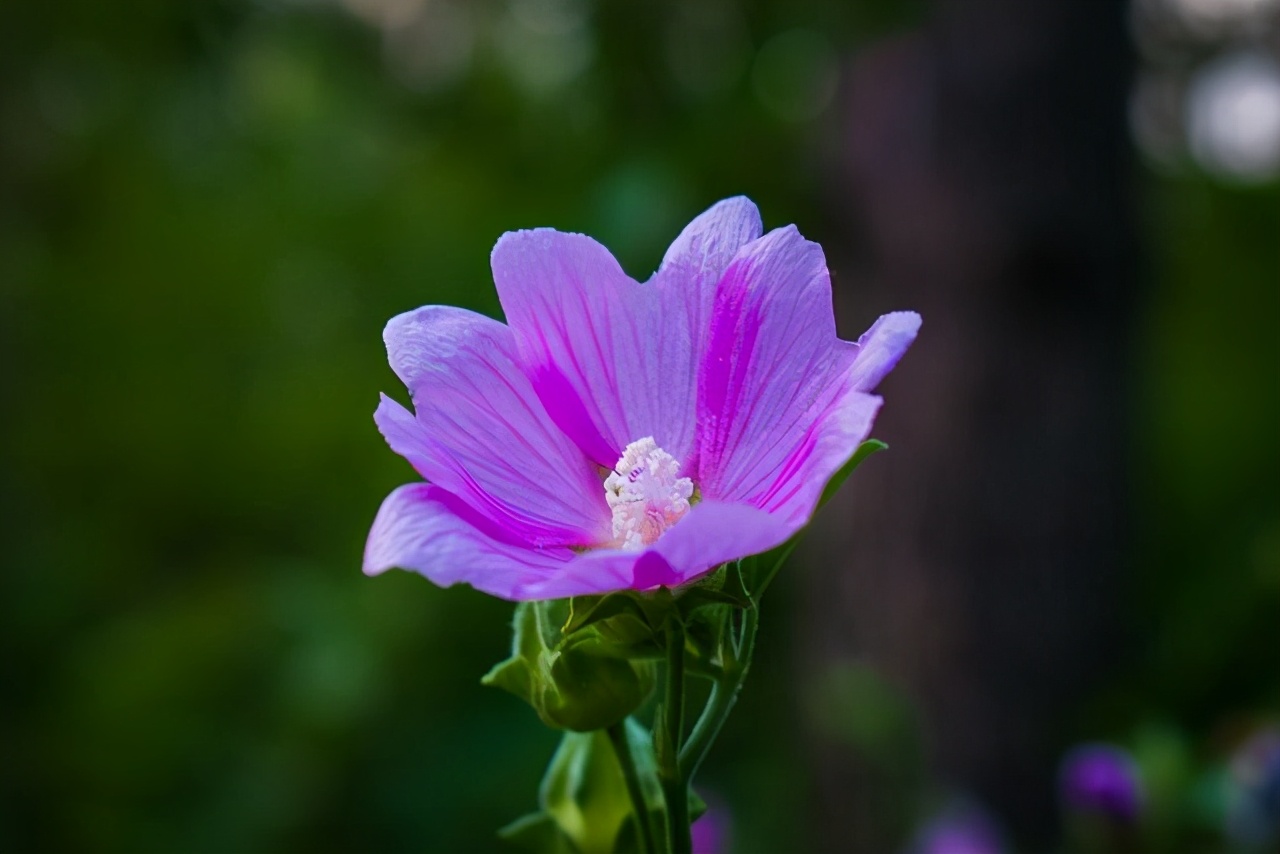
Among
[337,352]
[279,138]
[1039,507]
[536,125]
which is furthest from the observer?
[337,352]

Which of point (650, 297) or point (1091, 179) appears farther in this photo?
point (1091, 179)

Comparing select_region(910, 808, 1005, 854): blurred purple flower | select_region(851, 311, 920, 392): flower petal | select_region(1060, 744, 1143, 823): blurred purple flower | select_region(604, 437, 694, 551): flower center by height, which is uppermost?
select_region(851, 311, 920, 392): flower petal

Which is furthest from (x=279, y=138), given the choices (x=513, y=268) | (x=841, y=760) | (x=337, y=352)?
(x=513, y=268)

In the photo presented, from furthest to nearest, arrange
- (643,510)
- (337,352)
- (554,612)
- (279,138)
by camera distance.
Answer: (337,352), (279,138), (643,510), (554,612)

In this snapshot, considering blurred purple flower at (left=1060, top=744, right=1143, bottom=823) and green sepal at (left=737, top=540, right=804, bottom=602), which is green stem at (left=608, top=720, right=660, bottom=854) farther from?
blurred purple flower at (left=1060, top=744, right=1143, bottom=823)

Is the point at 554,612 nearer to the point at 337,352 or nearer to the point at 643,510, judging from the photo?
the point at 643,510

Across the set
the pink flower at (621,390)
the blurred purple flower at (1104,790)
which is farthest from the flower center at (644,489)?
the blurred purple flower at (1104,790)

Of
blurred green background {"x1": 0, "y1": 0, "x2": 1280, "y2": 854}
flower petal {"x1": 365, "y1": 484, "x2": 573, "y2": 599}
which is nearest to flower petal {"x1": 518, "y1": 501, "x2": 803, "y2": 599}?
flower petal {"x1": 365, "y1": 484, "x2": 573, "y2": 599}

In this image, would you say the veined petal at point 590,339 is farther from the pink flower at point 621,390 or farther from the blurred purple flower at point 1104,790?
→ the blurred purple flower at point 1104,790

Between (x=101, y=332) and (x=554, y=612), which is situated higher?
(x=554, y=612)
